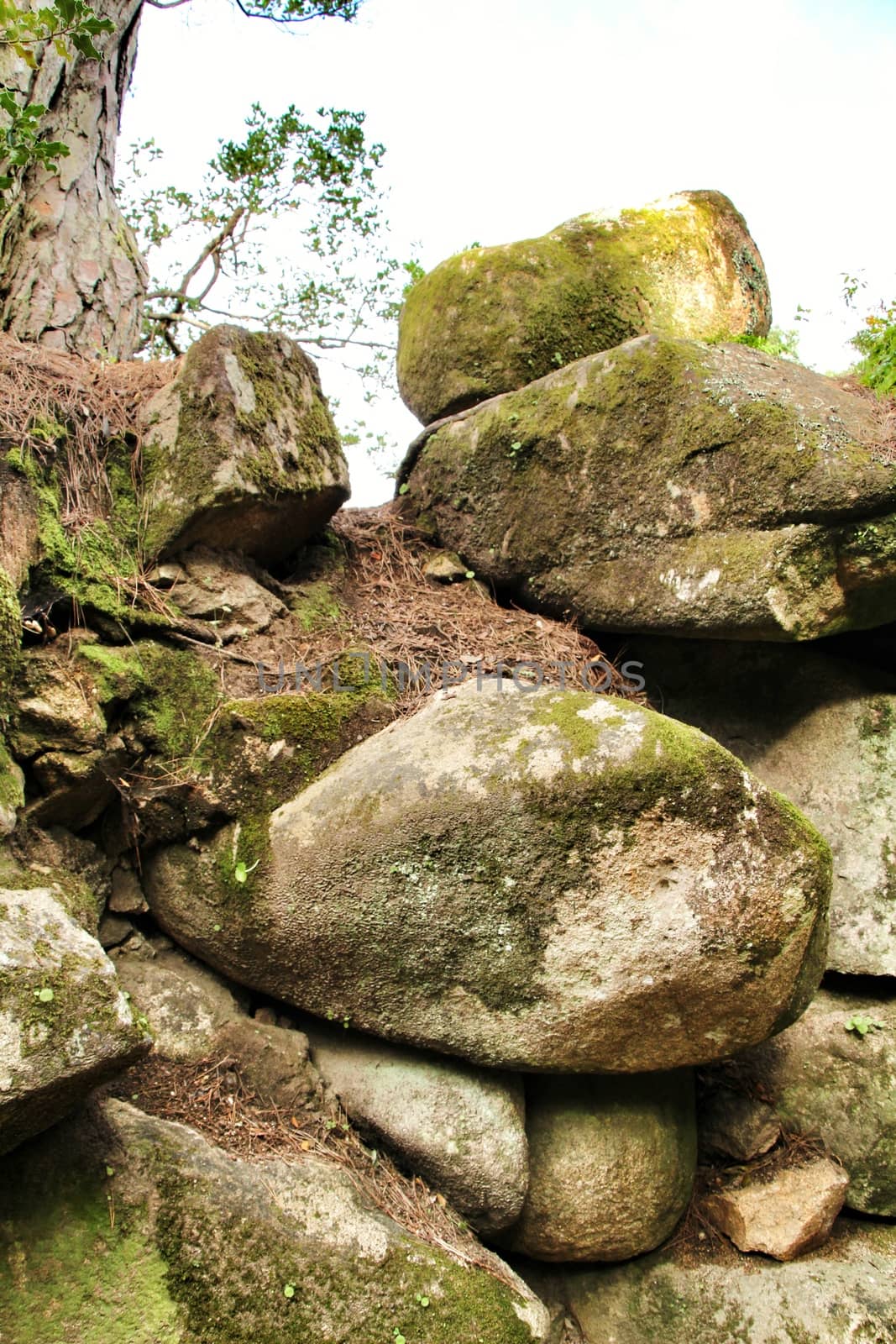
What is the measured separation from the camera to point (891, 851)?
4.75 meters

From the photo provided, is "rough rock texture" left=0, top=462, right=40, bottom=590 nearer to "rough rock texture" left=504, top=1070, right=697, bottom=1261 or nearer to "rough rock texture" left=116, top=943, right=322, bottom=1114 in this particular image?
"rough rock texture" left=116, top=943, right=322, bottom=1114

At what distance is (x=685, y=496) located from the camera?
4801 millimetres

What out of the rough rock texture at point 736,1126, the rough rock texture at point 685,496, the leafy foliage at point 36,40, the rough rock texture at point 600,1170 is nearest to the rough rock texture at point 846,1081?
the rough rock texture at point 736,1126

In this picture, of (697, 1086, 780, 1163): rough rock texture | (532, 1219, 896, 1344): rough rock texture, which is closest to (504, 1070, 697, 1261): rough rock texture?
(532, 1219, 896, 1344): rough rock texture

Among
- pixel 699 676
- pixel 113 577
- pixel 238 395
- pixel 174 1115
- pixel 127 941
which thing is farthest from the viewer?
pixel 699 676

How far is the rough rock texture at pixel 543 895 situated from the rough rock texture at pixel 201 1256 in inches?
29.4

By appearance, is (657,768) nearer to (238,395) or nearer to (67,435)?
(238,395)

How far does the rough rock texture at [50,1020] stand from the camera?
264cm

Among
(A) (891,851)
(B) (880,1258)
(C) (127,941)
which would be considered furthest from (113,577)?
(B) (880,1258)

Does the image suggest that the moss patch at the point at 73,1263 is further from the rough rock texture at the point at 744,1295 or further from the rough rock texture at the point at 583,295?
the rough rock texture at the point at 583,295

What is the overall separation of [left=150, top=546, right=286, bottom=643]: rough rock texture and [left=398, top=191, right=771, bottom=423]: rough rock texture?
7.02 feet

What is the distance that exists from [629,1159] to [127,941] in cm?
230

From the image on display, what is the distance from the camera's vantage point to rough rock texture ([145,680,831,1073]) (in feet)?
11.7

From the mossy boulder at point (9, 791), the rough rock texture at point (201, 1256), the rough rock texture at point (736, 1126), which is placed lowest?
the rough rock texture at point (736, 1126)
